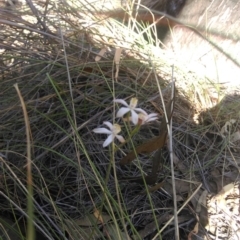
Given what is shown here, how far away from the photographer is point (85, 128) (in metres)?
1.30

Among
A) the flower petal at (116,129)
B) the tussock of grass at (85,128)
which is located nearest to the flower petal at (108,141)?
the flower petal at (116,129)

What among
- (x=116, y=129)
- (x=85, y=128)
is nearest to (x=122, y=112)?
(x=116, y=129)

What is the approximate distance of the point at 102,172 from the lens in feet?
4.08

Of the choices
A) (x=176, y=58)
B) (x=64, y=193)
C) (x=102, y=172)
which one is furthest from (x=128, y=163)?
(x=176, y=58)

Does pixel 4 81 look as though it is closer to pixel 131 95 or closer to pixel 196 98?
pixel 131 95

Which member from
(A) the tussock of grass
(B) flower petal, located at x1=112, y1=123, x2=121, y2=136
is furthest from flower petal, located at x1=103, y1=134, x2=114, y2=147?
(A) the tussock of grass

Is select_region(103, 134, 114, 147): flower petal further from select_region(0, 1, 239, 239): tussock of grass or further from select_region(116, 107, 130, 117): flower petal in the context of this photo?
select_region(0, 1, 239, 239): tussock of grass

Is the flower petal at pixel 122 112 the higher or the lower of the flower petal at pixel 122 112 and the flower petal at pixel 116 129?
the higher

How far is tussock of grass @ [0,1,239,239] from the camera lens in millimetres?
1139

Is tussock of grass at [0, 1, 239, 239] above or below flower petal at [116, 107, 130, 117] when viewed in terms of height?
below

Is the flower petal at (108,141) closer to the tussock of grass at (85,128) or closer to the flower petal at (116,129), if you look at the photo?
the flower petal at (116,129)

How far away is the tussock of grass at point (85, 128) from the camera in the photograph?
1139 mm

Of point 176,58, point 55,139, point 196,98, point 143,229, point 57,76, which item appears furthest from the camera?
point 176,58

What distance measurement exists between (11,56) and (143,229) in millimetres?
664
